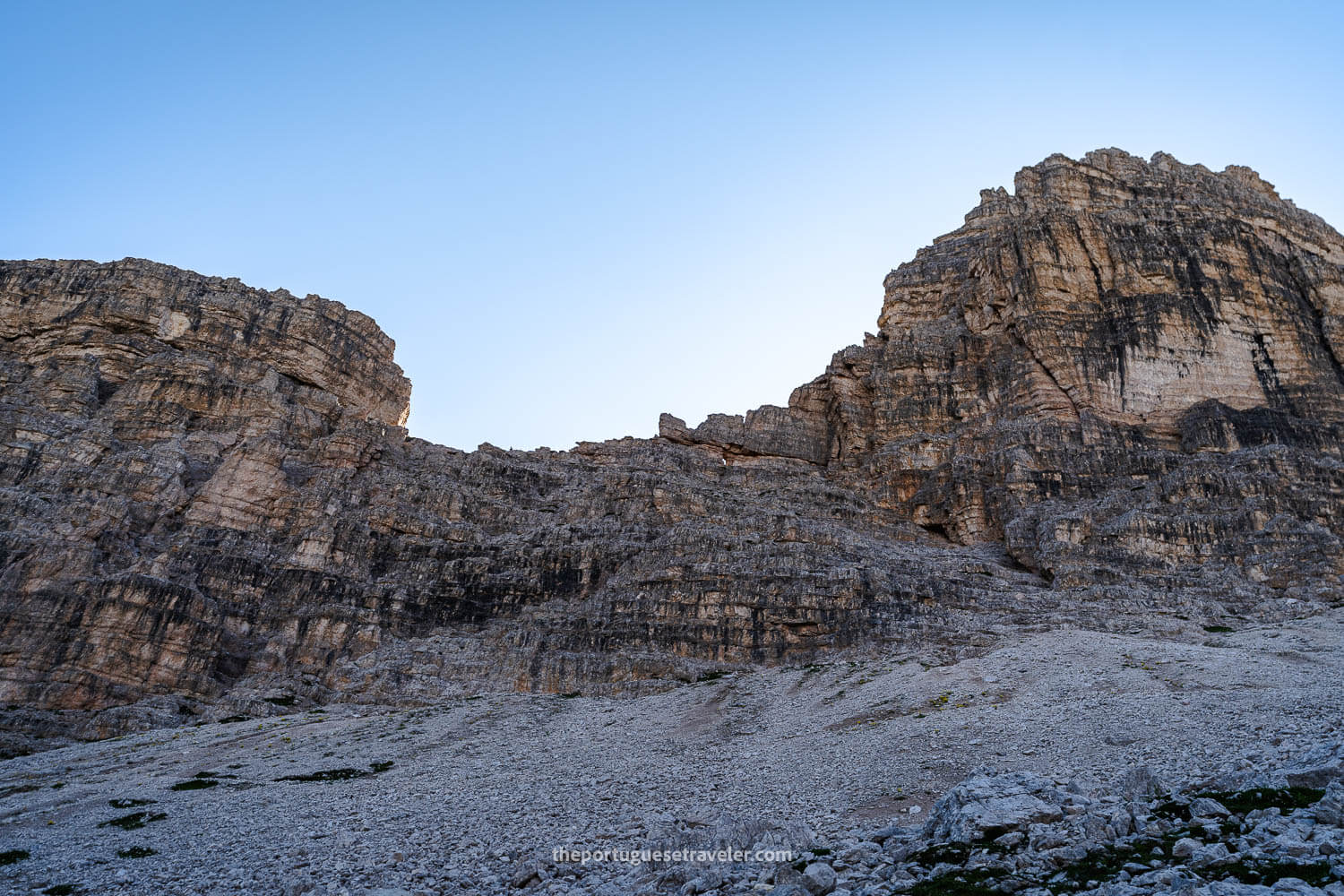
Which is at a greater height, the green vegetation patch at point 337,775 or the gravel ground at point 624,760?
the gravel ground at point 624,760

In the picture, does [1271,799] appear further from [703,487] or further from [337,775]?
[703,487]

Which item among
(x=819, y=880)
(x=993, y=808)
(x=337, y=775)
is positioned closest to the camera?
(x=819, y=880)

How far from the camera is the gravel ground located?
23.0 metres

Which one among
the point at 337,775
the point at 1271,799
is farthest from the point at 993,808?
the point at 337,775

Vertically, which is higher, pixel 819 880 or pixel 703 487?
pixel 703 487

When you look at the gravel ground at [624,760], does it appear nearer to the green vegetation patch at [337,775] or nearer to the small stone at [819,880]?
the green vegetation patch at [337,775]

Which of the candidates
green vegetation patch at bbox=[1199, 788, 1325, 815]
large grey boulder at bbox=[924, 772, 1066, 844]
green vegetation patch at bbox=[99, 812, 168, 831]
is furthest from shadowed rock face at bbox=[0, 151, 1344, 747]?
green vegetation patch at bbox=[1199, 788, 1325, 815]

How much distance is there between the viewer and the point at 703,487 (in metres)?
79.4

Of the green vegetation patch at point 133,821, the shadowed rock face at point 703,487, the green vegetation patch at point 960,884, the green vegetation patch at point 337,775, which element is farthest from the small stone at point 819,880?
the shadowed rock face at point 703,487

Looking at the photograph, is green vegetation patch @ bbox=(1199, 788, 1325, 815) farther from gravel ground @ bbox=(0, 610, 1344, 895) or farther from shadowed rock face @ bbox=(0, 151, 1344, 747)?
shadowed rock face @ bbox=(0, 151, 1344, 747)

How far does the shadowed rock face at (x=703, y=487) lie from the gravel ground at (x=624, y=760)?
7512mm

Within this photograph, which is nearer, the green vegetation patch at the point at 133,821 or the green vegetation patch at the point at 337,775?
the green vegetation patch at the point at 133,821

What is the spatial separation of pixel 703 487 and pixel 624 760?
1776 inches

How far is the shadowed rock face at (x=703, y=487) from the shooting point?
5600cm
